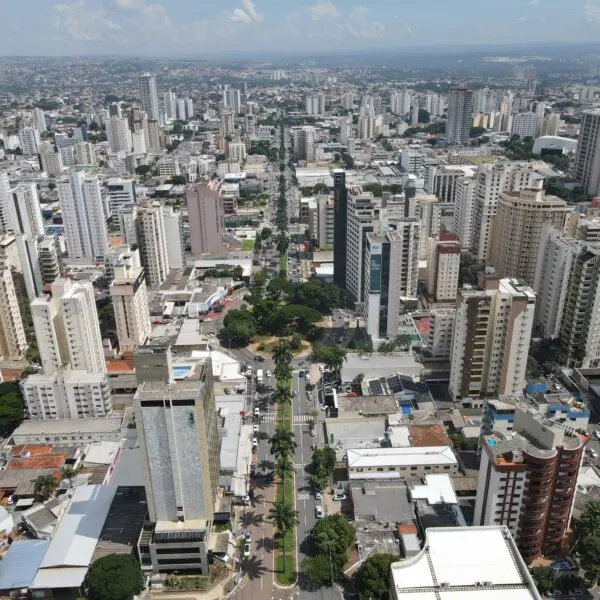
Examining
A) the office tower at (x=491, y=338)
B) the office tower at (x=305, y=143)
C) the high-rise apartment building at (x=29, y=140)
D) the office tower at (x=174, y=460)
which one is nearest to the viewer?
the office tower at (x=174, y=460)

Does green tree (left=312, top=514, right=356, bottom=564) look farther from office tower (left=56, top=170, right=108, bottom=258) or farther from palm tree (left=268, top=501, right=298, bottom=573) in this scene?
office tower (left=56, top=170, right=108, bottom=258)

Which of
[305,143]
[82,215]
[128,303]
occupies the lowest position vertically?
[128,303]

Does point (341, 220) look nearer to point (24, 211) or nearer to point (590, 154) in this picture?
point (24, 211)

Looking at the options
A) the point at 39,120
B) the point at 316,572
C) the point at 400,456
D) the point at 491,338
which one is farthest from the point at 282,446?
Answer: the point at 39,120

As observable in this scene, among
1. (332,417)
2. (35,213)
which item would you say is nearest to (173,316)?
(332,417)

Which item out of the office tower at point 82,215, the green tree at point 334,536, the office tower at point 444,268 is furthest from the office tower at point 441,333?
the office tower at point 82,215

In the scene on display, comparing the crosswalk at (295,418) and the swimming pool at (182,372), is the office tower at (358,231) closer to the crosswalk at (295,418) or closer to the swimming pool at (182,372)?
the crosswalk at (295,418)

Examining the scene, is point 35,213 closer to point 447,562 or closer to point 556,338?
point 556,338
